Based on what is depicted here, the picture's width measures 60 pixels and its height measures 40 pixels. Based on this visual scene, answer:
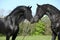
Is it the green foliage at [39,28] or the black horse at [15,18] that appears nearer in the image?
the black horse at [15,18]

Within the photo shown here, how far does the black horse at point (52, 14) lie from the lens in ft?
32.8

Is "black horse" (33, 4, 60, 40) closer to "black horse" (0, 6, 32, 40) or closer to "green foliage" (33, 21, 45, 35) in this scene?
"black horse" (0, 6, 32, 40)

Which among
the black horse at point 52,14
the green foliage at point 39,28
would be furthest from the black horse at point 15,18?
the green foliage at point 39,28

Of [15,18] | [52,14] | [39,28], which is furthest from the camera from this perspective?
[39,28]

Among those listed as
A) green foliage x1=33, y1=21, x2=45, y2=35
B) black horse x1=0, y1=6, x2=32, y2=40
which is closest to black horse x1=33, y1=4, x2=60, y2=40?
black horse x1=0, y1=6, x2=32, y2=40

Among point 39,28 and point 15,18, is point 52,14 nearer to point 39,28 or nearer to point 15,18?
point 15,18

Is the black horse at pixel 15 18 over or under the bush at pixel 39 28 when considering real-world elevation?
over

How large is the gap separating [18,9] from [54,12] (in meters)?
1.84

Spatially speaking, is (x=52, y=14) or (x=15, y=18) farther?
(x=15, y=18)

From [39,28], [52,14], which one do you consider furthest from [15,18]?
[39,28]

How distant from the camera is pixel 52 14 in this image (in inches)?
408

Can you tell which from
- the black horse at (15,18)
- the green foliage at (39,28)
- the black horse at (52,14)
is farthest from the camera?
the green foliage at (39,28)

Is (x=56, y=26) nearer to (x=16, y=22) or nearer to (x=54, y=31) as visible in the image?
(x=54, y=31)

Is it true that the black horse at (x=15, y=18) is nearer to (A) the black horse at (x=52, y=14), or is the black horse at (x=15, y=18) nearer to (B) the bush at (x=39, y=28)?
(A) the black horse at (x=52, y=14)
